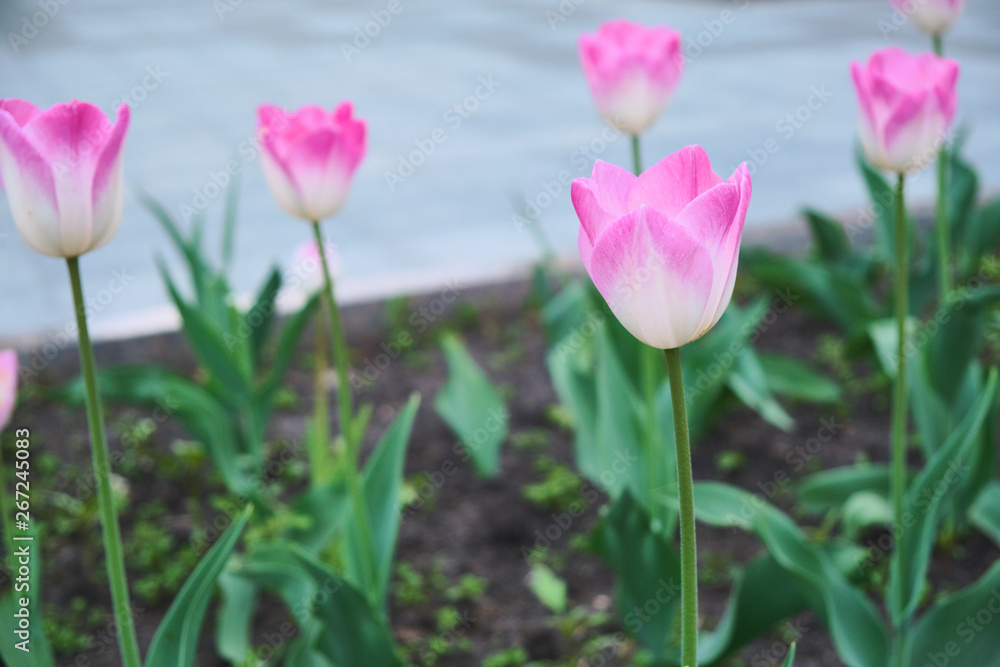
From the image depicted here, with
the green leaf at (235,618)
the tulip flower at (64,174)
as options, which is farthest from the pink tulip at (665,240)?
the green leaf at (235,618)

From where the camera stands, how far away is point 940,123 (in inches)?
47.9

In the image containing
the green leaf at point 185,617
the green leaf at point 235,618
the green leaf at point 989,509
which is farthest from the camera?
the green leaf at point 989,509

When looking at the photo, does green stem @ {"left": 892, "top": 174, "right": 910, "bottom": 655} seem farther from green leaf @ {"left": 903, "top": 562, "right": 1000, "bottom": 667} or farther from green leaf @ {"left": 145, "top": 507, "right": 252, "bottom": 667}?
green leaf @ {"left": 145, "top": 507, "right": 252, "bottom": 667}

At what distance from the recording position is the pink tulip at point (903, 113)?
1195mm

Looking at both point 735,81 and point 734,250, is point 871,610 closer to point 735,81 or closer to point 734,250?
point 734,250

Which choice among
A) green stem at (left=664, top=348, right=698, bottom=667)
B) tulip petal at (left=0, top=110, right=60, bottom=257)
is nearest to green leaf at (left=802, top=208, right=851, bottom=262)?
green stem at (left=664, top=348, right=698, bottom=667)

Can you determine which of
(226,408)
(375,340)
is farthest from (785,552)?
(375,340)

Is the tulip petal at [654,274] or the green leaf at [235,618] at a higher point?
the tulip petal at [654,274]

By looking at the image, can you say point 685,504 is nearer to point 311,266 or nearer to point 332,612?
point 332,612

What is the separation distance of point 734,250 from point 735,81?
5285 mm

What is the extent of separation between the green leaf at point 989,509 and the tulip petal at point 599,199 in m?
1.24

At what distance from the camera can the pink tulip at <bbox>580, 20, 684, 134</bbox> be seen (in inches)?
54.2

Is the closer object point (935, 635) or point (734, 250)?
point (734, 250)

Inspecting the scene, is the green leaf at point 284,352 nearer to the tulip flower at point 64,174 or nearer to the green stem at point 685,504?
the tulip flower at point 64,174
